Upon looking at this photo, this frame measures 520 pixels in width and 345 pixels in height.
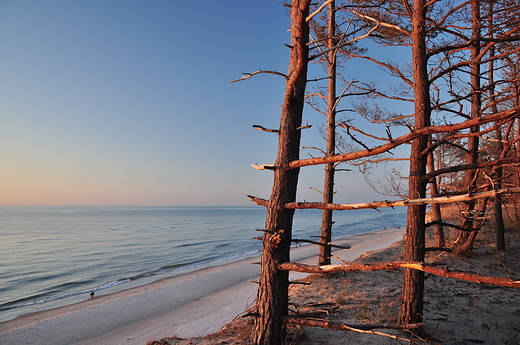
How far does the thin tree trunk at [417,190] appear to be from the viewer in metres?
4.34

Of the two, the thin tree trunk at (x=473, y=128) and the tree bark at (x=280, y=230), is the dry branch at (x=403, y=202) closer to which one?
the tree bark at (x=280, y=230)

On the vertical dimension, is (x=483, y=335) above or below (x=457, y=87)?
below

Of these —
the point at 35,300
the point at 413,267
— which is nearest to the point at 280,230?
the point at 413,267

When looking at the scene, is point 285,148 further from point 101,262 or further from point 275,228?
point 101,262

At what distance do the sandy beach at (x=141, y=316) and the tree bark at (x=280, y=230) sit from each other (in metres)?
3.08

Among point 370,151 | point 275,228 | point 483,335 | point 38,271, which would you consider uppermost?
point 370,151

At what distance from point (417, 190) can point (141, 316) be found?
775cm

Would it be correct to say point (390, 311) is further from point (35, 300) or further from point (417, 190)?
point (35, 300)

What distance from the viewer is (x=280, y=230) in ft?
10.8

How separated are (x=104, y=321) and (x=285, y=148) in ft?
25.0

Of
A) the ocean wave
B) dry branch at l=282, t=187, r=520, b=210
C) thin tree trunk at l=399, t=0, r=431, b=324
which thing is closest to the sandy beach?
the ocean wave

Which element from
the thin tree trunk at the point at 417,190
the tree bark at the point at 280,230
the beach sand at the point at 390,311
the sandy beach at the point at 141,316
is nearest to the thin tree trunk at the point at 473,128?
the beach sand at the point at 390,311

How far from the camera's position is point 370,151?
2.57 metres

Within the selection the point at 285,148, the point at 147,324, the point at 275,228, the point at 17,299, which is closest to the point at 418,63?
the point at 285,148
